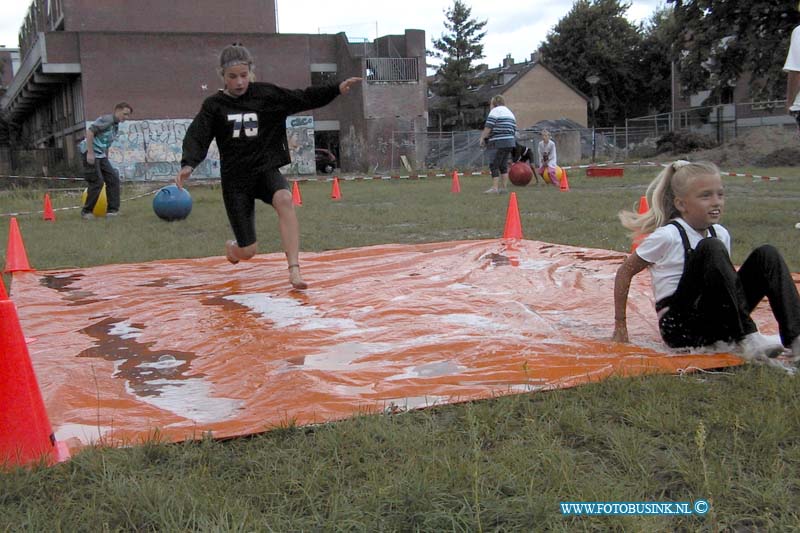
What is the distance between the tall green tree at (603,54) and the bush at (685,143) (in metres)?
34.8

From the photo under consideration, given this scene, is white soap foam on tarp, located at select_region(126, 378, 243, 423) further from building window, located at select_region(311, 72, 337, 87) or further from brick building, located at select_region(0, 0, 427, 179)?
building window, located at select_region(311, 72, 337, 87)

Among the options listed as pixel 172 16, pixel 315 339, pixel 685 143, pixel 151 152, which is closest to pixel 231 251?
pixel 315 339

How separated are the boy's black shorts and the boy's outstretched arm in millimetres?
3336

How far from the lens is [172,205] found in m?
12.0

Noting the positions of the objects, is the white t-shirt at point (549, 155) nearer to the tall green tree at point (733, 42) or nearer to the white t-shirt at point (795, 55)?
the white t-shirt at point (795, 55)

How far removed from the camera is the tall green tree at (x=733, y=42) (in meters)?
29.9

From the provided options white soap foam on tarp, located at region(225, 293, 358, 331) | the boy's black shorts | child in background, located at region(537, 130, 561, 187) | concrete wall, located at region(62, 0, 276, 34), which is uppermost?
concrete wall, located at region(62, 0, 276, 34)

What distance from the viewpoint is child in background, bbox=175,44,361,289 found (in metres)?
6.11

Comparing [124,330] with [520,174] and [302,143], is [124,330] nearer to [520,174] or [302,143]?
[520,174]

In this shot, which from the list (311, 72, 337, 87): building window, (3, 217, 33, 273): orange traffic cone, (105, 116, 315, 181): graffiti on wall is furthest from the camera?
(311, 72, 337, 87): building window

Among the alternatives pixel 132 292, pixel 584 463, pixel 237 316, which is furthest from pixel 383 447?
pixel 132 292

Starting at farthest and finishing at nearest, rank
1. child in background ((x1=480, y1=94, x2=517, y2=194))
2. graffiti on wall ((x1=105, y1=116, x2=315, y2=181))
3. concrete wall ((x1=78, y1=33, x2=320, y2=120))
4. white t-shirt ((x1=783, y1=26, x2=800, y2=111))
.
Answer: concrete wall ((x1=78, y1=33, x2=320, y2=120))
graffiti on wall ((x1=105, y1=116, x2=315, y2=181))
child in background ((x1=480, y1=94, x2=517, y2=194))
white t-shirt ((x1=783, y1=26, x2=800, y2=111))

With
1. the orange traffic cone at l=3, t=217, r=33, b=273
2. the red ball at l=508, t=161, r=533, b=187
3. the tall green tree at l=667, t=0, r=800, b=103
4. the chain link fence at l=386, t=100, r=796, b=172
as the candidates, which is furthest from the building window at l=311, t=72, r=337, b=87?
the orange traffic cone at l=3, t=217, r=33, b=273

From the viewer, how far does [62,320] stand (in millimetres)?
5105
